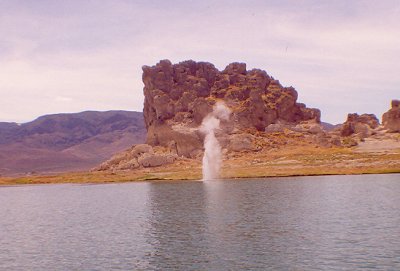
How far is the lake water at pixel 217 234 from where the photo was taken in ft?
119

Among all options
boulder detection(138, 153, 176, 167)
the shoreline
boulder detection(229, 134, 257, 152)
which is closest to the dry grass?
the shoreline

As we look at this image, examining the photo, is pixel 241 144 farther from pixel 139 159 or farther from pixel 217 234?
pixel 217 234

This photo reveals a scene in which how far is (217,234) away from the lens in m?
46.8

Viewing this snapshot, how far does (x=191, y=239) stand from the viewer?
45.3 metres

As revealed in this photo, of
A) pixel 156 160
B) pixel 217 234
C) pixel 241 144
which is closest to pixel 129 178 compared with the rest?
pixel 156 160

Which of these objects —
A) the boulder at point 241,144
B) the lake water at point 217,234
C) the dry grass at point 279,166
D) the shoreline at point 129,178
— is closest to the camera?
the lake water at point 217,234

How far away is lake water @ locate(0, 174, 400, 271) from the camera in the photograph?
36.2m

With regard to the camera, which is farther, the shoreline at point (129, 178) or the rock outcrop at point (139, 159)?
the rock outcrop at point (139, 159)

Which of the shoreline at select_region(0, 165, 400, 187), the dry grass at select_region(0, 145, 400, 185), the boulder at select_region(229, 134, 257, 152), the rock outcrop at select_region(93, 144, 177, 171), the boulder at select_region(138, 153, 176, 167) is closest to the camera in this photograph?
the shoreline at select_region(0, 165, 400, 187)

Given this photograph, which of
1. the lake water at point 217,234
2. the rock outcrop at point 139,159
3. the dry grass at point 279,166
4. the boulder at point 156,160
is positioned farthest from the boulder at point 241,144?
the lake water at point 217,234

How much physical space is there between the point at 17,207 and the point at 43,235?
3880cm

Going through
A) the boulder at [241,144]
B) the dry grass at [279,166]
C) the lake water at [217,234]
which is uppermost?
the boulder at [241,144]

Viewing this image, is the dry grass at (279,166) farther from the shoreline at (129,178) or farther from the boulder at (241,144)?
the boulder at (241,144)

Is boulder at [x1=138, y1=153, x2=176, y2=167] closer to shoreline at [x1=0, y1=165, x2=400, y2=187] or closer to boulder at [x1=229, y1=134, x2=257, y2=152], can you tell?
shoreline at [x1=0, y1=165, x2=400, y2=187]
